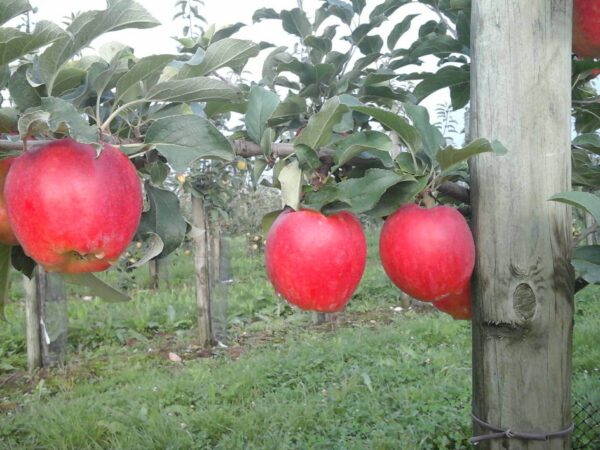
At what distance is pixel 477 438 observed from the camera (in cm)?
72

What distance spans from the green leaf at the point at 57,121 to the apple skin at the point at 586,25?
0.70 meters

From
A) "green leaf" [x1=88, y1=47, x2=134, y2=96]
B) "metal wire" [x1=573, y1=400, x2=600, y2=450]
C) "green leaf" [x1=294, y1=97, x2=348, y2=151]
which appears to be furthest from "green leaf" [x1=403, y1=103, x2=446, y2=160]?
"metal wire" [x1=573, y1=400, x2=600, y2=450]

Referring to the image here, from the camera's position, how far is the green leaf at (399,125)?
0.64 m

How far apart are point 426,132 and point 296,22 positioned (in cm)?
59

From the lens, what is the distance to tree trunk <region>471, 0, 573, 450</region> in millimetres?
693

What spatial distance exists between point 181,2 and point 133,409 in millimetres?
3138

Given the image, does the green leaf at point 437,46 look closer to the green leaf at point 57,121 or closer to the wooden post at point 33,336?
the green leaf at point 57,121

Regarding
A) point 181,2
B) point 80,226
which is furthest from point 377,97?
point 181,2

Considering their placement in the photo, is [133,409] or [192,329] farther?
[192,329]

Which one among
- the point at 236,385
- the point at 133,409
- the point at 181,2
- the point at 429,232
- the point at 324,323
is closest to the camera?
the point at 429,232

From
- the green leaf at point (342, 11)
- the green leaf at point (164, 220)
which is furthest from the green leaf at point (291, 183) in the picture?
the green leaf at point (342, 11)

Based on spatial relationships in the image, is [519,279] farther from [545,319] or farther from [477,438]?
[477,438]

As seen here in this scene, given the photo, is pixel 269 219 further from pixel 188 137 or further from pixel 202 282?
pixel 202 282

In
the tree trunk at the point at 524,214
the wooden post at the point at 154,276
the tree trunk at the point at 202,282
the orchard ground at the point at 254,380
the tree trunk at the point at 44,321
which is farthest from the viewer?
the wooden post at the point at 154,276
